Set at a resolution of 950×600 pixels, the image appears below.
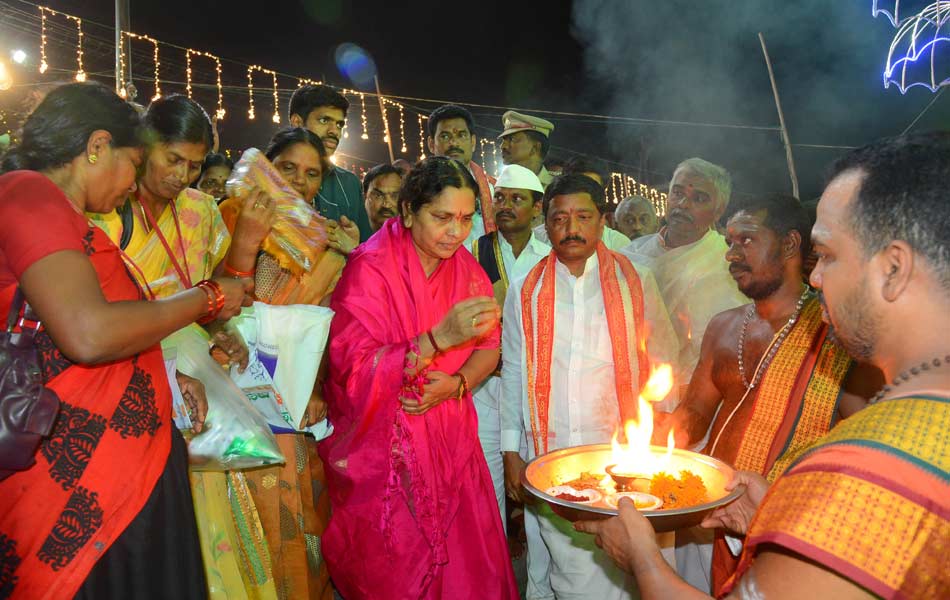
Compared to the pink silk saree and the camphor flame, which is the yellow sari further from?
the camphor flame

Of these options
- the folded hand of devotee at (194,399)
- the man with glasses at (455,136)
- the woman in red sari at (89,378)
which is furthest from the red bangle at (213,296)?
the man with glasses at (455,136)

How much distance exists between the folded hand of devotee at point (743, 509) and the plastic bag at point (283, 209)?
233 centimetres

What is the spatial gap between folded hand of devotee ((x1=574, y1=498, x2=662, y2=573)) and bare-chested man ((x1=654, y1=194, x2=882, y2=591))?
1135 mm

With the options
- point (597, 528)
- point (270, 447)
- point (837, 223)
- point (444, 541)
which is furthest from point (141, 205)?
point (837, 223)

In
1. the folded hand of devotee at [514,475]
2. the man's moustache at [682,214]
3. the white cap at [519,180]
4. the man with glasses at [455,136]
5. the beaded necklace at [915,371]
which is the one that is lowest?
the folded hand of devotee at [514,475]

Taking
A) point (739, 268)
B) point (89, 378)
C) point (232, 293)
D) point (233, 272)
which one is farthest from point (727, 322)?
point (89, 378)

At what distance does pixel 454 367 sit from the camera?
3.53m

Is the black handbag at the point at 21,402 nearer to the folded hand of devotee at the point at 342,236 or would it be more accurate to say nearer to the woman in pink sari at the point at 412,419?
the woman in pink sari at the point at 412,419

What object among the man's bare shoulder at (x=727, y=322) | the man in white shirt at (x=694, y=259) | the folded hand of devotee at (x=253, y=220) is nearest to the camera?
the folded hand of devotee at (x=253, y=220)

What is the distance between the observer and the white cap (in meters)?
5.25

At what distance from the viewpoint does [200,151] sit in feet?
10.1

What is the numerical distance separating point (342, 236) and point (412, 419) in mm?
1420

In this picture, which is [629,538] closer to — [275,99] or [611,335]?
[611,335]

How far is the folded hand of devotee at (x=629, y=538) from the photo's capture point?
1.70 m
